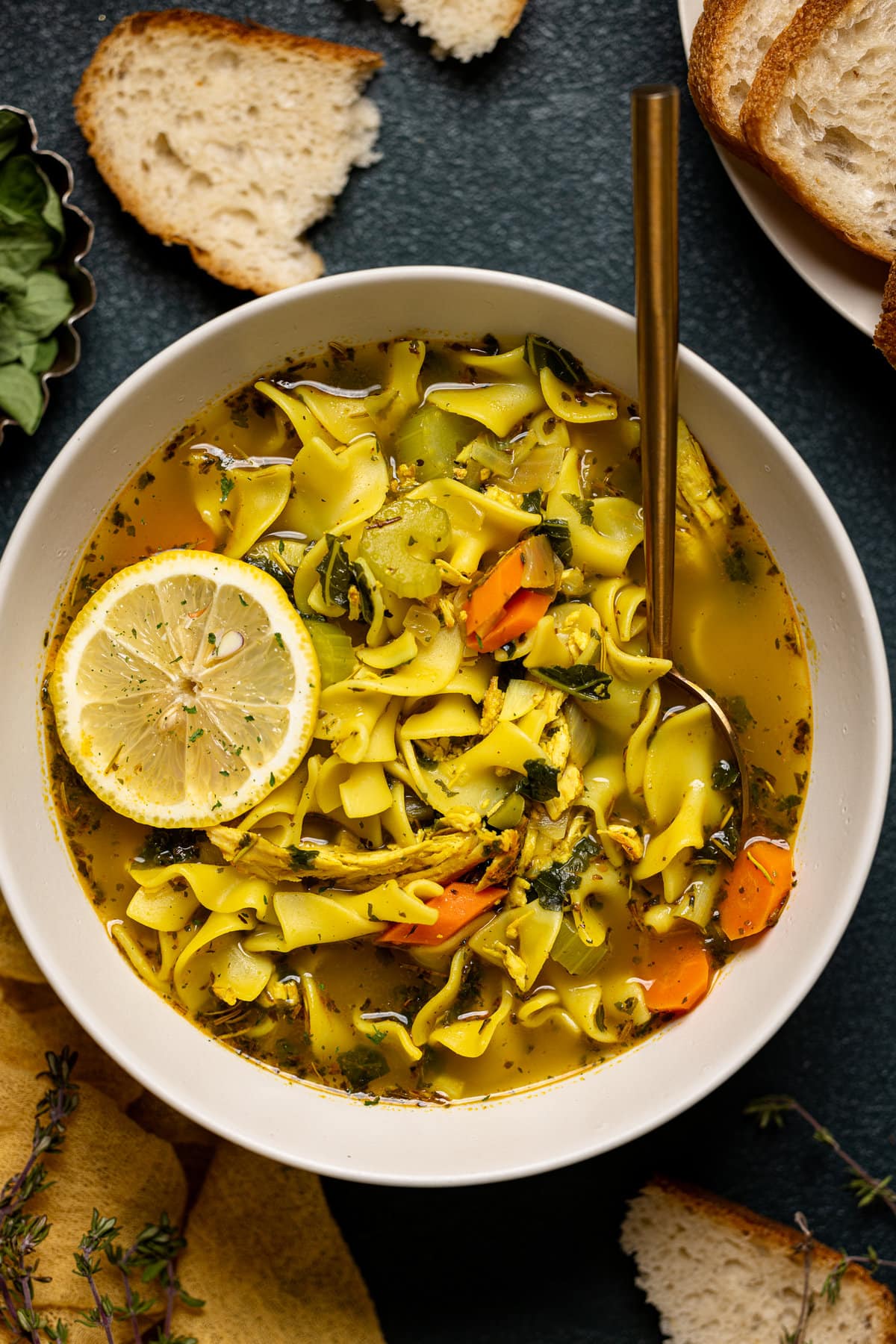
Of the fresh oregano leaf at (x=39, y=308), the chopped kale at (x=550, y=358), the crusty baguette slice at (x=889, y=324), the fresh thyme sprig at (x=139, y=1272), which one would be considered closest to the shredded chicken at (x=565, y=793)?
the chopped kale at (x=550, y=358)

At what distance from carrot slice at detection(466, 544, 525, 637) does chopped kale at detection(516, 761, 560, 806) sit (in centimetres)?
44

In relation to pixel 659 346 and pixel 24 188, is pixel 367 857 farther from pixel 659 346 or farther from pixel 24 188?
pixel 24 188

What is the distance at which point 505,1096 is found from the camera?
3.70m

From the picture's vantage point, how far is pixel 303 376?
12.0ft

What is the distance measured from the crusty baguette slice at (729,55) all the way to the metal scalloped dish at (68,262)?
80.7 inches

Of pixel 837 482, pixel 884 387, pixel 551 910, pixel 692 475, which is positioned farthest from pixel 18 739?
pixel 884 387

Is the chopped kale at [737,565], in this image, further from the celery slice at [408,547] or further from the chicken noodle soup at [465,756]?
the celery slice at [408,547]

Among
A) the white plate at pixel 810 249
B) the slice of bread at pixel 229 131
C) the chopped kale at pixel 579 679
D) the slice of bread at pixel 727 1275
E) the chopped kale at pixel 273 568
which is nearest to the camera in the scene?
the chopped kale at pixel 579 679

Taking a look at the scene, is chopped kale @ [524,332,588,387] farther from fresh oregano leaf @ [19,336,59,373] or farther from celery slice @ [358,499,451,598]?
fresh oregano leaf @ [19,336,59,373]

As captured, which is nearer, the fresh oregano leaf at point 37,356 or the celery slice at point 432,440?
the celery slice at point 432,440

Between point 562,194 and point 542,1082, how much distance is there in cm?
296

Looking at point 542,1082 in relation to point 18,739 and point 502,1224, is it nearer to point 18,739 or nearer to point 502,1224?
point 502,1224

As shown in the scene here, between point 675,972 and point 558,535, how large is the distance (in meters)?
1.45

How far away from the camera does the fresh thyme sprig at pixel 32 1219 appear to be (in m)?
3.67
